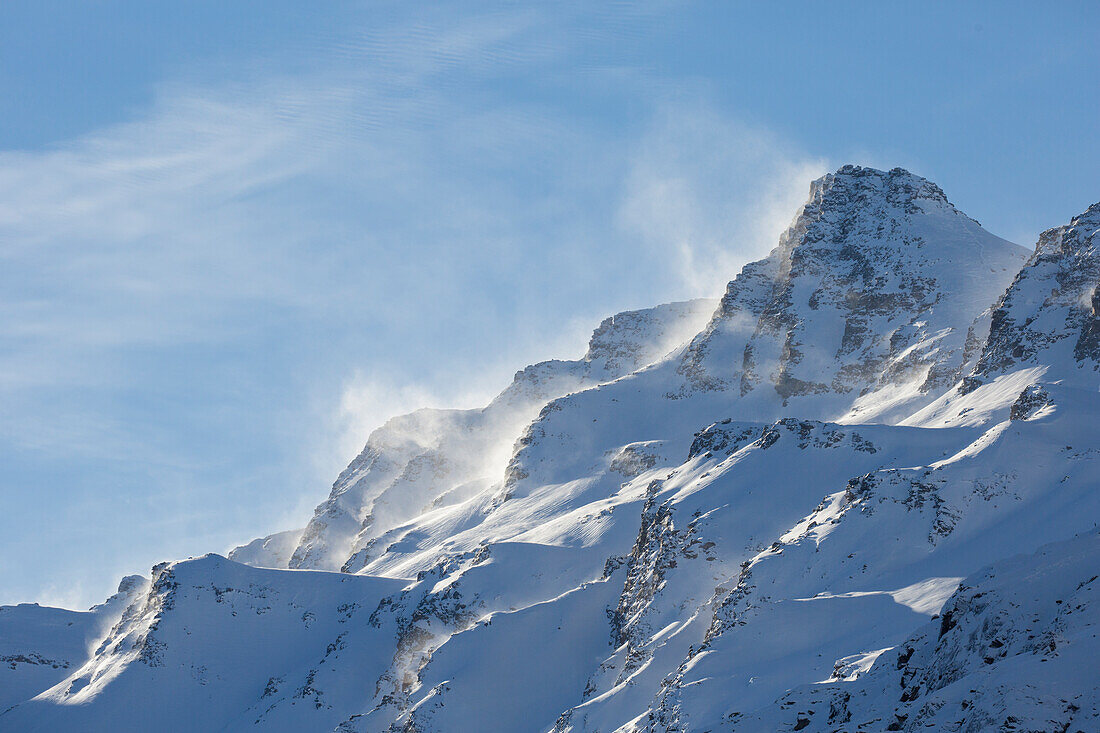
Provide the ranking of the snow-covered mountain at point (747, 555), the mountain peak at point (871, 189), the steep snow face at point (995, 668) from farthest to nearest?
the mountain peak at point (871, 189) < the snow-covered mountain at point (747, 555) < the steep snow face at point (995, 668)

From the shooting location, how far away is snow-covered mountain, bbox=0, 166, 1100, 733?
97.2 ft

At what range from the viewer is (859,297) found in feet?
470

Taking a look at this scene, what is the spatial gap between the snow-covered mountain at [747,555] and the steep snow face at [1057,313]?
380 mm

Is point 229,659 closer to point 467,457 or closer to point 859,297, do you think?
point 467,457

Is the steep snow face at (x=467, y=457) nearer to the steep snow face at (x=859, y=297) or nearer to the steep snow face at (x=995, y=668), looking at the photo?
the steep snow face at (x=859, y=297)

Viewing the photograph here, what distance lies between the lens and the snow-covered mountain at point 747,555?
97.2 feet

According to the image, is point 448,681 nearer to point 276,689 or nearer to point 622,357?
point 276,689

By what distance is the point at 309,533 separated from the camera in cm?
19538

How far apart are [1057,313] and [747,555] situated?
47.1m

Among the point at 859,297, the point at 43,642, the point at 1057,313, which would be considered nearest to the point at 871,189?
the point at 859,297

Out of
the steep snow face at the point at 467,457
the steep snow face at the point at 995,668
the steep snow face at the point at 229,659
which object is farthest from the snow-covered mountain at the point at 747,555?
the steep snow face at the point at 467,457

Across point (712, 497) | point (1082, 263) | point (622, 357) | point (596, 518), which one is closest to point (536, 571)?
point (596, 518)

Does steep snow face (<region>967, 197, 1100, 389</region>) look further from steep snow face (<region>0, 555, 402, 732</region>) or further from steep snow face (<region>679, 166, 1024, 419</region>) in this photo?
steep snow face (<region>0, 555, 402, 732</region>)

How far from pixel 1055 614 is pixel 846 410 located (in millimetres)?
101063
